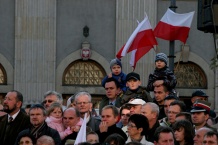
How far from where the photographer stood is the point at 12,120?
17.8 metres

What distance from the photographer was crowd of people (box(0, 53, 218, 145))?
51.0 feet

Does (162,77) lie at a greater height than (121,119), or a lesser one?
greater

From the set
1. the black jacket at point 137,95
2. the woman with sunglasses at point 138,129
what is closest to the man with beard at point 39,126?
the woman with sunglasses at point 138,129

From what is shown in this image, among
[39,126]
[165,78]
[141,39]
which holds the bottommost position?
[39,126]

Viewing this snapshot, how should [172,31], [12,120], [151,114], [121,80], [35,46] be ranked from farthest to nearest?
[35,46]
[172,31]
[121,80]
[12,120]
[151,114]

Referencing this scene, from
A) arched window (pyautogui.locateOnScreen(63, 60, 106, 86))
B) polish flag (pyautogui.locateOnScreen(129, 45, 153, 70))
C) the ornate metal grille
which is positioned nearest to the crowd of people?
polish flag (pyautogui.locateOnScreen(129, 45, 153, 70))

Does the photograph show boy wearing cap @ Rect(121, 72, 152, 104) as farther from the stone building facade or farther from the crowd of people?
the stone building facade

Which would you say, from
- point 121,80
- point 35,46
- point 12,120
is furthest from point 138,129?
point 35,46

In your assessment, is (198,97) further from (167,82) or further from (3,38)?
(3,38)

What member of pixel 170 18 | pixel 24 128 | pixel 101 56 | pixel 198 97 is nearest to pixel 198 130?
pixel 24 128

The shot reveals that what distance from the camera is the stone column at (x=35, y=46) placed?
34750 millimetres

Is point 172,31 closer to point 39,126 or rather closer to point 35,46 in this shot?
point 39,126

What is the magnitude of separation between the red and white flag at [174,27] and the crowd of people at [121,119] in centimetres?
465

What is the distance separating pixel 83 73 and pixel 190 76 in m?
3.78
